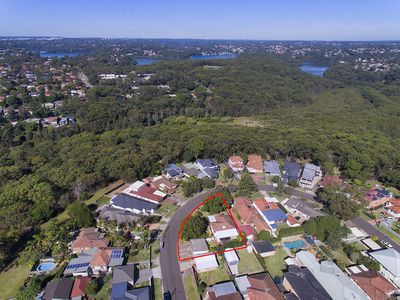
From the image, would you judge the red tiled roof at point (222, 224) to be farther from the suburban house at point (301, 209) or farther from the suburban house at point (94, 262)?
the suburban house at point (94, 262)

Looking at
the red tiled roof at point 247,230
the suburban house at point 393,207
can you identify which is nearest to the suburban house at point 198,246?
the red tiled roof at point 247,230

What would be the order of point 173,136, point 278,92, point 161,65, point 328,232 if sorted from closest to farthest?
point 328,232 → point 173,136 → point 278,92 → point 161,65

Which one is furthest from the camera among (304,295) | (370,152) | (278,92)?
(278,92)

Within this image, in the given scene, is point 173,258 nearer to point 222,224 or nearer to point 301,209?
point 222,224

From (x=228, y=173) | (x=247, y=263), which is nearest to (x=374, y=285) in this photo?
(x=247, y=263)

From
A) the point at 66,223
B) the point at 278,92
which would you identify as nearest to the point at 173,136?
the point at 66,223

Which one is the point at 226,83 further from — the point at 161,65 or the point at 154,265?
the point at 154,265

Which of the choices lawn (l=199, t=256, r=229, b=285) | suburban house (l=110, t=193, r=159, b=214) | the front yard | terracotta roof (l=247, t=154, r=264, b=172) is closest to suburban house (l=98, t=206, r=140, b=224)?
suburban house (l=110, t=193, r=159, b=214)
